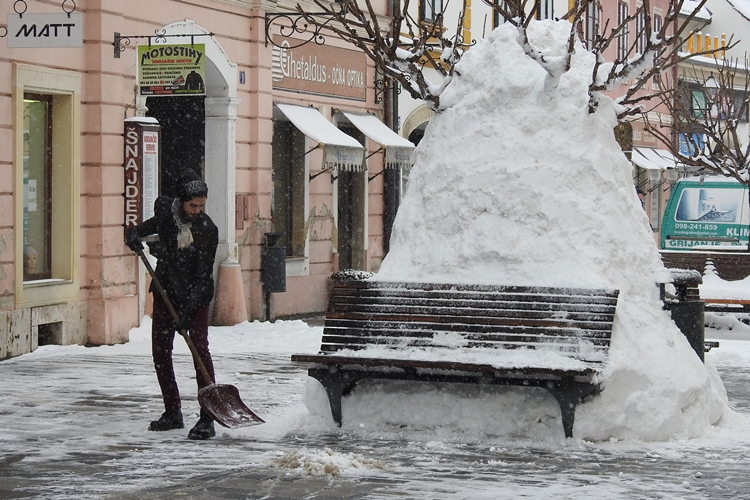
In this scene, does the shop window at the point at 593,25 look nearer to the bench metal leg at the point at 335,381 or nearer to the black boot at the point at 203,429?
the bench metal leg at the point at 335,381

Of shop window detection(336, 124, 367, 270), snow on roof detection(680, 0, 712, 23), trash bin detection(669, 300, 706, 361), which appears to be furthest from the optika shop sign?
snow on roof detection(680, 0, 712, 23)

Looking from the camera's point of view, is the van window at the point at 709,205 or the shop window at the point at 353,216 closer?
the shop window at the point at 353,216

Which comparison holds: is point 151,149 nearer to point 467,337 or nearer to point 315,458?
point 467,337

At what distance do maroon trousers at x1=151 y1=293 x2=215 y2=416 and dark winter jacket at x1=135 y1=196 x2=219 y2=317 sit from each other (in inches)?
3.3

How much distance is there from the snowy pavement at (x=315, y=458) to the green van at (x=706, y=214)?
35.8ft

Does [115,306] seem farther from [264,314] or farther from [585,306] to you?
[585,306]

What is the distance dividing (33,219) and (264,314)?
4507mm

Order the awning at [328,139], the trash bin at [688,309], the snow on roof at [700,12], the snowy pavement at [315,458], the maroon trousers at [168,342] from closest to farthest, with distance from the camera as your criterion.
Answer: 1. the snowy pavement at [315,458]
2. the maroon trousers at [168,342]
3. the trash bin at [688,309]
4. the awning at [328,139]
5. the snow on roof at [700,12]

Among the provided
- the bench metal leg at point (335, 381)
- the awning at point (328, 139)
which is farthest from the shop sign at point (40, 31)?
the awning at point (328, 139)

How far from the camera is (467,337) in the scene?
8352 millimetres

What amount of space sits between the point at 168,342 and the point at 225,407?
1.74 ft

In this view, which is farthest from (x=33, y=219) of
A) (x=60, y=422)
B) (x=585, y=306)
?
(x=585, y=306)

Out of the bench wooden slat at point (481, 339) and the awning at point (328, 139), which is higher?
the awning at point (328, 139)

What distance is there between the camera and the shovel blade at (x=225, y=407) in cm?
829
